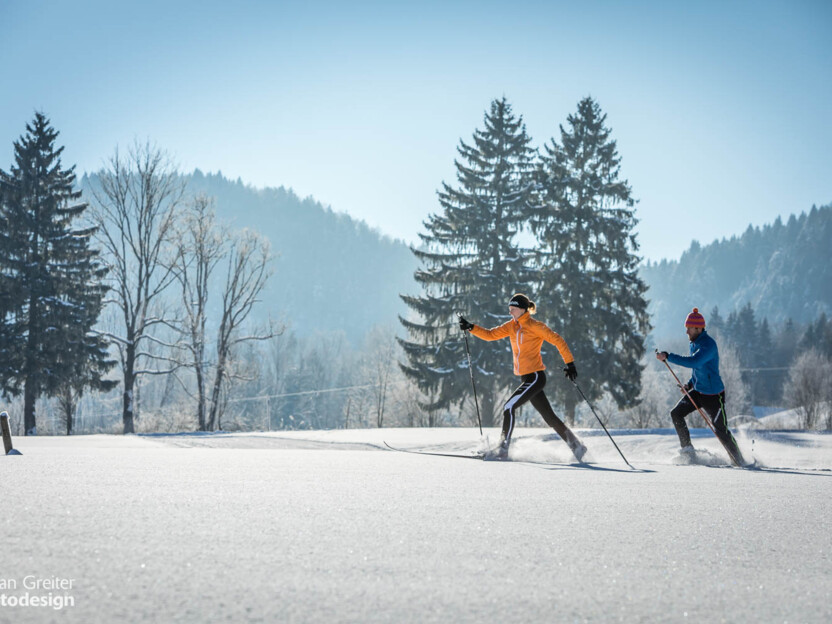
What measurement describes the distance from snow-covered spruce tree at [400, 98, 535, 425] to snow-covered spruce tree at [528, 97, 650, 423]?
4.26ft

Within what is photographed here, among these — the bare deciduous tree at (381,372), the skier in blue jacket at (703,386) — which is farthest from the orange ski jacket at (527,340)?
the bare deciduous tree at (381,372)

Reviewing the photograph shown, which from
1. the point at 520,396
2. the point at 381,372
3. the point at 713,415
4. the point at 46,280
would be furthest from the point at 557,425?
the point at 381,372

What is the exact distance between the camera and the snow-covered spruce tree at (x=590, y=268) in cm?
2850

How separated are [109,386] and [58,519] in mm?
29683

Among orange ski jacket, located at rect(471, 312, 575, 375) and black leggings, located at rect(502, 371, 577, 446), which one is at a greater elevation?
orange ski jacket, located at rect(471, 312, 575, 375)

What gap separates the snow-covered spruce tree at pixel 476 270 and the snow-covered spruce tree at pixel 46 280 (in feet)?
48.3

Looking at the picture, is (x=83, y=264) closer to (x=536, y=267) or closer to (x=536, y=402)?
(x=536, y=267)

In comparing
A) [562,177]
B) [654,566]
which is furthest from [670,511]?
[562,177]

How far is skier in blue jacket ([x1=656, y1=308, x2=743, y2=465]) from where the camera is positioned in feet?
25.4

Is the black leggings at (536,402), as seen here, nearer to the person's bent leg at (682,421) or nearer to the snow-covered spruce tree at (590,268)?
the person's bent leg at (682,421)

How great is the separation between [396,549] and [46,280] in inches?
1214

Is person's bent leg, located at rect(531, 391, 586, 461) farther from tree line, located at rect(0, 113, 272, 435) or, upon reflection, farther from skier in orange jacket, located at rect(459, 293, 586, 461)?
tree line, located at rect(0, 113, 272, 435)

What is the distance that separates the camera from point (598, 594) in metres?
1.97

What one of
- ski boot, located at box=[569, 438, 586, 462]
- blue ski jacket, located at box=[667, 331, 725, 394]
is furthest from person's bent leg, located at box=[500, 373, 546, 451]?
blue ski jacket, located at box=[667, 331, 725, 394]
